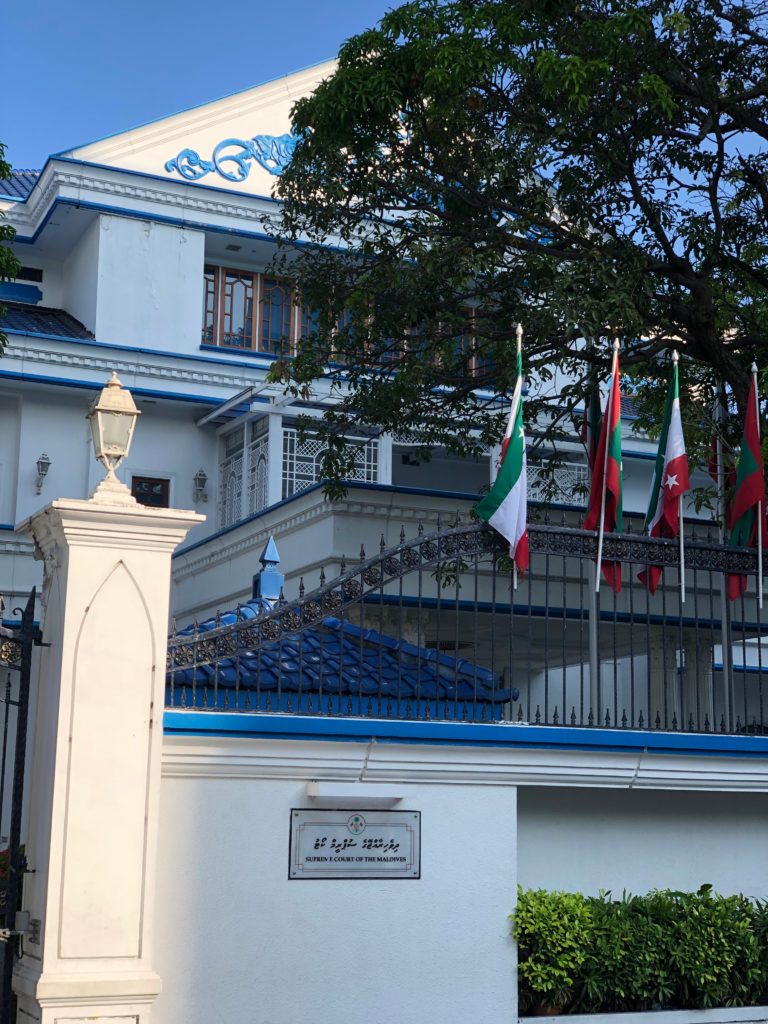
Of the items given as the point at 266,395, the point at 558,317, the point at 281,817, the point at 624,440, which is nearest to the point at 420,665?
the point at 281,817

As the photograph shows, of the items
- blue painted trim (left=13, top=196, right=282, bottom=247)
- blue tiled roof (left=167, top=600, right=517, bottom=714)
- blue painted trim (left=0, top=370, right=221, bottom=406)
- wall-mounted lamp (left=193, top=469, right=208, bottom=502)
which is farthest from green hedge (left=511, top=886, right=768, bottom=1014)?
blue painted trim (left=13, top=196, right=282, bottom=247)

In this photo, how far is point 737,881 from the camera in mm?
10250

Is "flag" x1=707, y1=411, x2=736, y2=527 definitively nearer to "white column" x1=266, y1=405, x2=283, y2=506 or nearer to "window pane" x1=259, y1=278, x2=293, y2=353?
"white column" x1=266, y1=405, x2=283, y2=506

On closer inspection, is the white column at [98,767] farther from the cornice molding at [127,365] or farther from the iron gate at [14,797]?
the cornice molding at [127,365]

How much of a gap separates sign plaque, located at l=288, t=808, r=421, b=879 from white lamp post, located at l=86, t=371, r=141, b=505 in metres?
2.22

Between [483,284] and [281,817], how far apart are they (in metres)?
7.87

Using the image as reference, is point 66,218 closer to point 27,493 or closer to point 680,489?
point 27,493

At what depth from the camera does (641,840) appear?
393 inches

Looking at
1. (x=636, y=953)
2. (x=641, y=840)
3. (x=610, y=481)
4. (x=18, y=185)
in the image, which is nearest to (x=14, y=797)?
(x=636, y=953)

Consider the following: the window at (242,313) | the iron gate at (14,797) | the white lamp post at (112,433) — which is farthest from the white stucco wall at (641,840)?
the window at (242,313)

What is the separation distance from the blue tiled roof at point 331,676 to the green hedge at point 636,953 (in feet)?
4.82

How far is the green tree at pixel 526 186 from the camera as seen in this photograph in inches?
511

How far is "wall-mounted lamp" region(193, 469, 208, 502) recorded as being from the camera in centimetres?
2388

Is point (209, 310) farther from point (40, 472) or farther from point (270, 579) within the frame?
point (270, 579)
